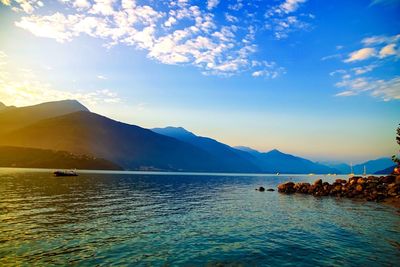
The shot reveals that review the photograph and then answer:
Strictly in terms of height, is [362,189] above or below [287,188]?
above

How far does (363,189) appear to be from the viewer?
7569 centimetres

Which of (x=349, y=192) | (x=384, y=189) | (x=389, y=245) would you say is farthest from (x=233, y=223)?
(x=384, y=189)

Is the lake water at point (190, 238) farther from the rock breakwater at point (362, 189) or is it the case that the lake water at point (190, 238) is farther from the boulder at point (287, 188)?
the boulder at point (287, 188)

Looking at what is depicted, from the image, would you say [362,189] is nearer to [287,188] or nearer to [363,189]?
[363,189]

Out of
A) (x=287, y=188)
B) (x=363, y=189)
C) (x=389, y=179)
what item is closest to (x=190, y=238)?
(x=363, y=189)

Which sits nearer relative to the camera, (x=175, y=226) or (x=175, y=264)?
(x=175, y=264)

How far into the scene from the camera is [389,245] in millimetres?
26078

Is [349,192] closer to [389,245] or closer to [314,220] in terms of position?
[314,220]

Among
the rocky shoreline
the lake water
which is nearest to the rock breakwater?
the rocky shoreline

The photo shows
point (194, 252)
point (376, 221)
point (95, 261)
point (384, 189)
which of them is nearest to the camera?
point (95, 261)

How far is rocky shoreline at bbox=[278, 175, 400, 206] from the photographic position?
69188 millimetres

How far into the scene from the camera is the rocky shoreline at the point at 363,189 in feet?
227

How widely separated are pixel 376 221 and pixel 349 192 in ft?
136

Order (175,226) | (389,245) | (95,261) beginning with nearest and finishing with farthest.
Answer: (95,261) < (389,245) < (175,226)
